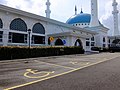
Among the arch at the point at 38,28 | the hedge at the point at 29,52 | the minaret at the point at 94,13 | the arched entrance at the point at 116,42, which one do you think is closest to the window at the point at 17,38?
the arch at the point at 38,28

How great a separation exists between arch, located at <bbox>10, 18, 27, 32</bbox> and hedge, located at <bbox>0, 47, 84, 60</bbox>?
37.6 ft

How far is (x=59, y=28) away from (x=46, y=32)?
6.28 m

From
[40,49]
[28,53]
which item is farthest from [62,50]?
[28,53]

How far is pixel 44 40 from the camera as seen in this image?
45.7 meters

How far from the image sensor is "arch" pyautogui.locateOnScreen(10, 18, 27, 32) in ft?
121

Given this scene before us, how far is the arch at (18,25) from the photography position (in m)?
36.9

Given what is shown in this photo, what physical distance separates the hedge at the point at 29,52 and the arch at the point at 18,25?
1145cm

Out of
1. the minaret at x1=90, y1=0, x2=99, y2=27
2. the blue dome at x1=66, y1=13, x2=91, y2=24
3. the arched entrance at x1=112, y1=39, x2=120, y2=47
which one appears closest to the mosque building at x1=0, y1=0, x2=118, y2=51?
the minaret at x1=90, y1=0, x2=99, y2=27

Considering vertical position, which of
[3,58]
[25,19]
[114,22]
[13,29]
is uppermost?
[114,22]

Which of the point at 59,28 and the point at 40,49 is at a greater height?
the point at 59,28

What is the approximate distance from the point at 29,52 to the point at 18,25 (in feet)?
47.9

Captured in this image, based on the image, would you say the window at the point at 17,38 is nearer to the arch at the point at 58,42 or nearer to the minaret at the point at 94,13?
the arch at the point at 58,42

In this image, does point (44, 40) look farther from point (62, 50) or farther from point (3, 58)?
point (3, 58)

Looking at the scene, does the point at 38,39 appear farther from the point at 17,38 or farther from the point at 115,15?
the point at 115,15
